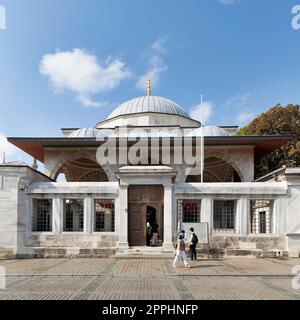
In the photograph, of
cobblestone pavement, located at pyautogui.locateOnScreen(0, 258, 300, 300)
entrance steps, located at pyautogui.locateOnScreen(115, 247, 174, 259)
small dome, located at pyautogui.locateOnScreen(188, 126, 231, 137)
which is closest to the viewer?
cobblestone pavement, located at pyautogui.locateOnScreen(0, 258, 300, 300)

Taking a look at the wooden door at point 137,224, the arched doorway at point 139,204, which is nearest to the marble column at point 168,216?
the arched doorway at point 139,204

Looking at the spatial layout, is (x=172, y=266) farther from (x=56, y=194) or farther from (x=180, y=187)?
(x=56, y=194)

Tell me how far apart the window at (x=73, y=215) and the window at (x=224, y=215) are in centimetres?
604

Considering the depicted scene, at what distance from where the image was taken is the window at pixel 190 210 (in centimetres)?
1477

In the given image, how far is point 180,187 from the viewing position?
48.4ft

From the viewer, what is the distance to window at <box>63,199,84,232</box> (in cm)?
1507

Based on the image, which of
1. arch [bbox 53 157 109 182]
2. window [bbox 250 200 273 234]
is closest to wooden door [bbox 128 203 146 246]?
window [bbox 250 200 273 234]

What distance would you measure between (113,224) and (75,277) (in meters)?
5.08

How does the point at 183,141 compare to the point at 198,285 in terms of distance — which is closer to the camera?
the point at 198,285

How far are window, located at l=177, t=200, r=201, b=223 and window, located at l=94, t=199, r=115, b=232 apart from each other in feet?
9.99

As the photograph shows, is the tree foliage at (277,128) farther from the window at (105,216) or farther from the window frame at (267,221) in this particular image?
the window at (105,216)

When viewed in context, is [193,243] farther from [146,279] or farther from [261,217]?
[261,217]

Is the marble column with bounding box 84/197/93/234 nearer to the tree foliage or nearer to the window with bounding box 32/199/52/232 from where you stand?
the window with bounding box 32/199/52/232

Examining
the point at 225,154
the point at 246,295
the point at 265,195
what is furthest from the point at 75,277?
the point at 225,154
